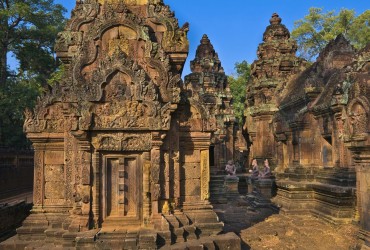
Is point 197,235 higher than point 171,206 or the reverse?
the reverse

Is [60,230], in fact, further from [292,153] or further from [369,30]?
[369,30]

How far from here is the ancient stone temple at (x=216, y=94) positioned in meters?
23.2

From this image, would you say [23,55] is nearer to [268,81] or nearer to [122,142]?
[268,81]

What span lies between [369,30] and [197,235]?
34516mm

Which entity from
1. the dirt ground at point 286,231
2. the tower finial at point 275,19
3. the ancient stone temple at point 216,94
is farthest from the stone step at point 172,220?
the tower finial at point 275,19

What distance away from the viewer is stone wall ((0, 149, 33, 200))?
59.1ft

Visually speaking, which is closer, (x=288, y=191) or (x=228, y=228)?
(x=228, y=228)

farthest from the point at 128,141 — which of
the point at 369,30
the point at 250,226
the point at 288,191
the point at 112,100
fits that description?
the point at 369,30

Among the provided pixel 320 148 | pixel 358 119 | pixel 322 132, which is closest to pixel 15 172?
pixel 320 148

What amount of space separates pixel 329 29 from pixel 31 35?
95.0ft

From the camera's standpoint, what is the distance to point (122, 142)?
7066mm

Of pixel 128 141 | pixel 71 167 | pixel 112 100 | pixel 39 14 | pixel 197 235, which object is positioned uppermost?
pixel 39 14

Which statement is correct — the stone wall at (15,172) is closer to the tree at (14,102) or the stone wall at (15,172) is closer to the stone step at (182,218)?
the tree at (14,102)

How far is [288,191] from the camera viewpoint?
13.4 metres
